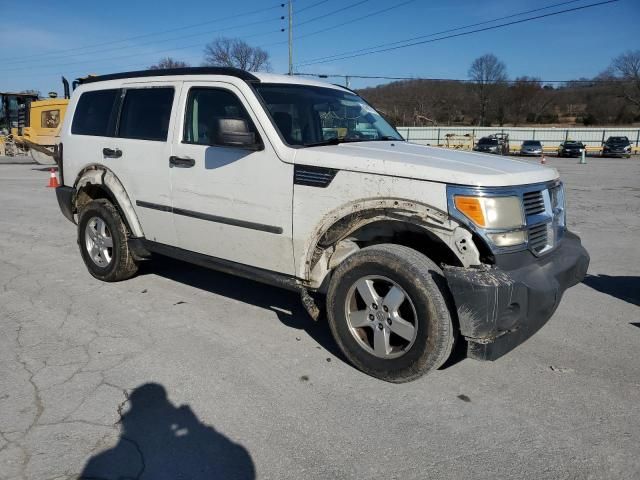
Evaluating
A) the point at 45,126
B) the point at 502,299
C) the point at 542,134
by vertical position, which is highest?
the point at 542,134

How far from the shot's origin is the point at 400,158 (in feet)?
11.1

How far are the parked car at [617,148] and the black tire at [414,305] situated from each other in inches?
1661

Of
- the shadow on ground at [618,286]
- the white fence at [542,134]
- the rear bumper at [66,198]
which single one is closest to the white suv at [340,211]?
the rear bumper at [66,198]

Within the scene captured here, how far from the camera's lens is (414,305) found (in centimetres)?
319

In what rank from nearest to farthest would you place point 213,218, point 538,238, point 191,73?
point 538,238 → point 213,218 → point 191,73

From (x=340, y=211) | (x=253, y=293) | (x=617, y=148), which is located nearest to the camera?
(x=340, y=211)

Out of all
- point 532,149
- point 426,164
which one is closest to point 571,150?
point 532,149

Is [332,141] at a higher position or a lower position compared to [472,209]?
higher

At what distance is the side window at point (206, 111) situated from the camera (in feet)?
13.4

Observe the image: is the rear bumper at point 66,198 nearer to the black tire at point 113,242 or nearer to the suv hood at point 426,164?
the black tire at point 113,242

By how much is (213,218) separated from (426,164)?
1.82m

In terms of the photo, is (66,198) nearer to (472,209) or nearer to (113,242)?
(113,242)

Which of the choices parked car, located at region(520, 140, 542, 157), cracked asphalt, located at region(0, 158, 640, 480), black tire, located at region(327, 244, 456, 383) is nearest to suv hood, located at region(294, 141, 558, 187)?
black tire, located at region(327, 244, 456, 383)

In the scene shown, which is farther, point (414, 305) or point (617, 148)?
point (617, 148)
